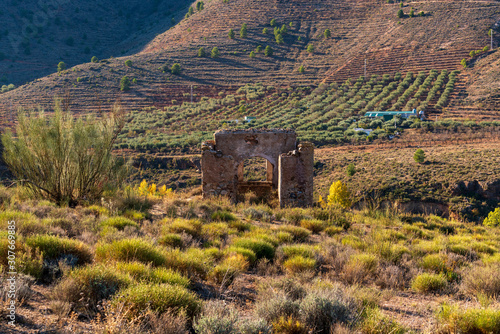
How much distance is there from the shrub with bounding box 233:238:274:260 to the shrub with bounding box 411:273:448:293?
2081 mm

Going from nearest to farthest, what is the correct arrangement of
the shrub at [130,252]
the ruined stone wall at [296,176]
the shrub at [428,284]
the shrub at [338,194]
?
the shrub at [130,252]
the shrub at [428,284]
the ruined stone wall at [296,176]
the shrub at [338,194]

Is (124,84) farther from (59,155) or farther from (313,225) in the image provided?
(313,225)

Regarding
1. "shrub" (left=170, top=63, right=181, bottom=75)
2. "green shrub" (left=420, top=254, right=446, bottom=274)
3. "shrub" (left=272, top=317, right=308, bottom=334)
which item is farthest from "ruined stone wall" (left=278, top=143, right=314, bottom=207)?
"shrub" (left=170, top=63, right=181, bottom=75)

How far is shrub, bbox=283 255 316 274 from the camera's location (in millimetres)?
5069

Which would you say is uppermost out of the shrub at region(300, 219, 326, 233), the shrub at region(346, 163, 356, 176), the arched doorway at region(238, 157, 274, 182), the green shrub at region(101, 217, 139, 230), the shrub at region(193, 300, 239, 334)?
the shrub at region(193, 300, 239, 334)

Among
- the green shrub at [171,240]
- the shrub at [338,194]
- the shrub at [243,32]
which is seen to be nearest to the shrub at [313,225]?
the green shrub at [171,240]

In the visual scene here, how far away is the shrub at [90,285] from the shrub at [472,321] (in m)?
3.18

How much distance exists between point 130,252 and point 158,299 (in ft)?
4.62

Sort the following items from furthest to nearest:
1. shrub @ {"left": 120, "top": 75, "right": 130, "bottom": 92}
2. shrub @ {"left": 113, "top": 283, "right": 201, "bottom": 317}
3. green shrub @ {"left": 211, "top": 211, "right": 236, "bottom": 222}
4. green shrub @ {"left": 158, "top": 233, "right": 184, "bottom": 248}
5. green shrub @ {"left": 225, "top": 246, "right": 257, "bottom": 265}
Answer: shrub @ {"left": 120, "top": 75, "right": 130, "bottom": 92} → green shrub @ {"left": 211, "top": 211, "right": 236, "bottom": 222} → green shrub @ {"left": 158, "top": 233, "right": 184, "bottom": 248} → green shrub @ {"left": 225, "top": 246, "right": 257, "bottom": 265} → shrub @ {"left": 113, "top": 283, "right": 201, "bottom": 317}

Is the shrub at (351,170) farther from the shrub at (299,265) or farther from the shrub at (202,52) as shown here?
the shrub at (202,52)

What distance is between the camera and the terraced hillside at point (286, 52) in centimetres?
4947

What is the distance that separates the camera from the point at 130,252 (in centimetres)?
462

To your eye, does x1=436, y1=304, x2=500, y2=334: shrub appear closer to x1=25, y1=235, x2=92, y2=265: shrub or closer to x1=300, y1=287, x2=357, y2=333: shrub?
x1=300, y1=287, x2=357, y2=333: shrub

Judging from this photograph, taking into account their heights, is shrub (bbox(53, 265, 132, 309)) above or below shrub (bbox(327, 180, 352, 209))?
above
